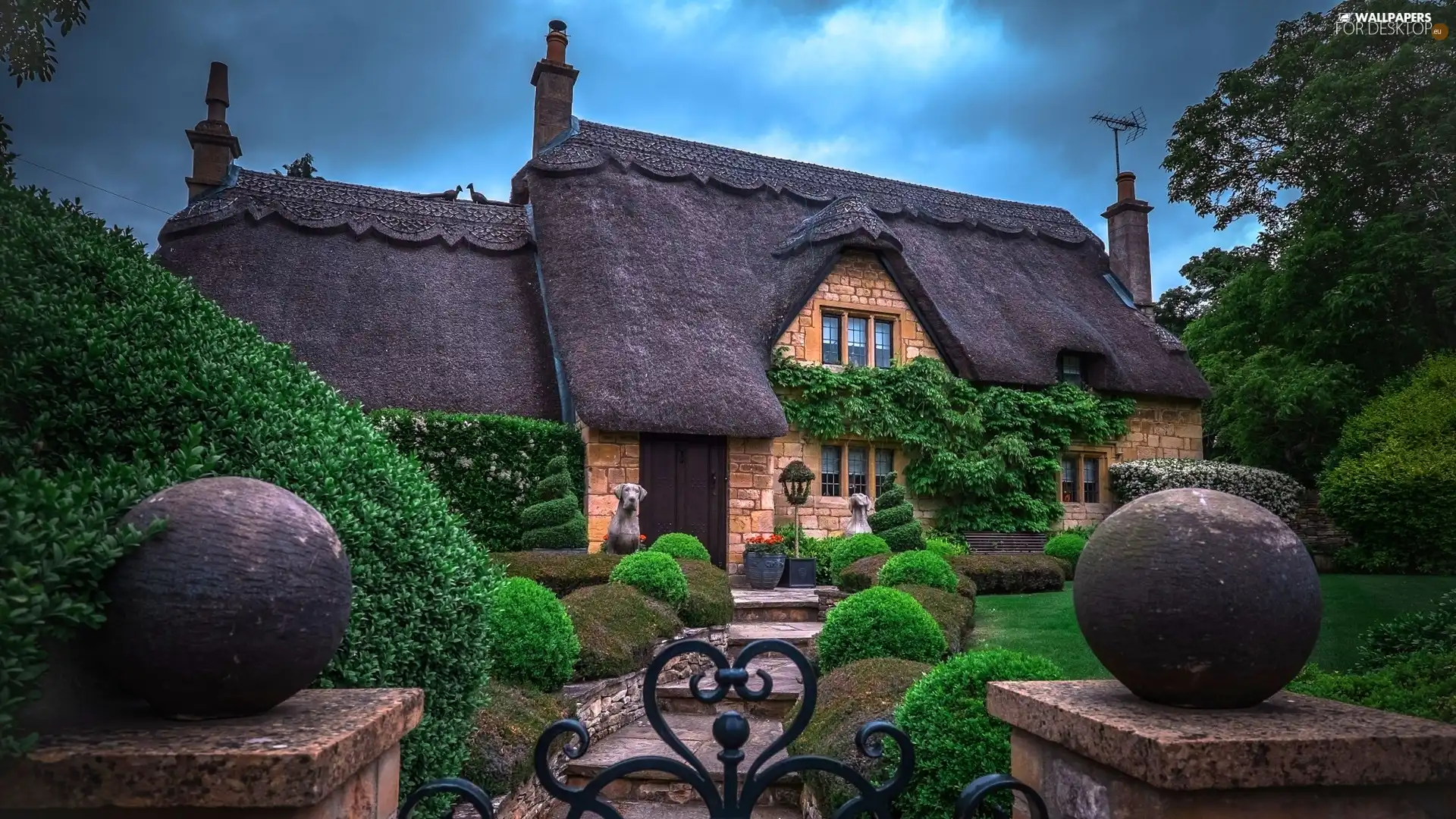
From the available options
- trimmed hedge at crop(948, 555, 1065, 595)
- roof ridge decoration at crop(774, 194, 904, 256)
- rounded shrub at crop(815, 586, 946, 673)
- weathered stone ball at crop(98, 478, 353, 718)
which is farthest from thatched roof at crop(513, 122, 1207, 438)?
weathered stone ball at crop(98, 478, 353, 718)

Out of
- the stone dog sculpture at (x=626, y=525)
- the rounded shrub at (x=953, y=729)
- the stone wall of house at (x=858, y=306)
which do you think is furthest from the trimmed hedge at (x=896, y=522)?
the rounded shrub at (x=953, y=729)

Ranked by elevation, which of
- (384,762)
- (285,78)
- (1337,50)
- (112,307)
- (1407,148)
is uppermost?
(1337,50)

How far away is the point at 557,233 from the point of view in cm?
1695

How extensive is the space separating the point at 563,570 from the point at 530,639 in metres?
4.09

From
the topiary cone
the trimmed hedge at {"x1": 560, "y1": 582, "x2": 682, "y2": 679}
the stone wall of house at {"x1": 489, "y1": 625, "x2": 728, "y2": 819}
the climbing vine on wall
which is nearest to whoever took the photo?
the stone wall of house at {"x1": 489, "y1": 625, "x2": 728, "y2": 819}

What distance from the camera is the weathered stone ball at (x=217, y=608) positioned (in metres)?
1.90

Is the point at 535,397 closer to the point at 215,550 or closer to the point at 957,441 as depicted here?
the point at 957,441

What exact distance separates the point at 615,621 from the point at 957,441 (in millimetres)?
11642

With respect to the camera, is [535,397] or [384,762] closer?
[384,762]

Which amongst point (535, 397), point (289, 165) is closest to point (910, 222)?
point (535, 397)

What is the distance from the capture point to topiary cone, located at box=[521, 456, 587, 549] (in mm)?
12352

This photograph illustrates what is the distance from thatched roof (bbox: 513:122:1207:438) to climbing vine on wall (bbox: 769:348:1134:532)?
0.64 metres

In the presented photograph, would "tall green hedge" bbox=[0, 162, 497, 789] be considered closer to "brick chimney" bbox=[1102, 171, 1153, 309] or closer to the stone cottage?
the stone cottage

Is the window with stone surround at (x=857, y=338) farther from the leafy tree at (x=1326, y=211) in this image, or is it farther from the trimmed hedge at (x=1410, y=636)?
the trimmed hedge at (x=1410, y=636)
